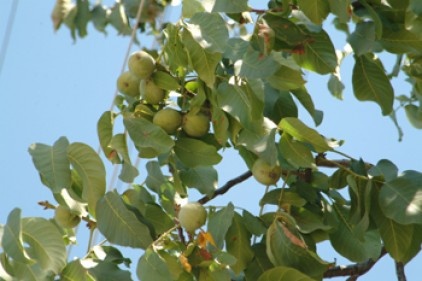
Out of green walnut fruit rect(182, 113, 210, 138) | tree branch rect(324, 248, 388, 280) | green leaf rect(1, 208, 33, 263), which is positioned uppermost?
green walnut fruit rect(182, 113, 210, 138)

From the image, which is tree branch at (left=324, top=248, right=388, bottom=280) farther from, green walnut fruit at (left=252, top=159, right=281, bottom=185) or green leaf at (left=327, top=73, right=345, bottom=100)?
green leaf at (left=327, top=73, right=345, bottom=100)

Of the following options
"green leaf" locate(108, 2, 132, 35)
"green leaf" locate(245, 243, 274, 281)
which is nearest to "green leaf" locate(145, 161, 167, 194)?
"green leaf" locate(245, 243, 274, 281)

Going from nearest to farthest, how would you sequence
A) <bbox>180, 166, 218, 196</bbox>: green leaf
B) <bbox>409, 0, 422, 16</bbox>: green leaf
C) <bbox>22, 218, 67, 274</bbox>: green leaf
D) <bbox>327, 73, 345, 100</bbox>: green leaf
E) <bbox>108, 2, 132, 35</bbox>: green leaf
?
1. <bbox>409, 0, 422, 16</bbox>: green leaf
2. <bbox>22, 218, 67, 274</bbox>: green leaf
3. <bbox>180, 166, 218, 196</bbox>: green leaf
4. <bbox>327, 73, 345, 100</bbox>: green leaf
5. <bbox>108, 2, 132, 35</bbox>: green leaf

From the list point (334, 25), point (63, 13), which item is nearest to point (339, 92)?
point (334, 25)

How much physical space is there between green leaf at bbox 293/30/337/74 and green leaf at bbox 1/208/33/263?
0.49 m

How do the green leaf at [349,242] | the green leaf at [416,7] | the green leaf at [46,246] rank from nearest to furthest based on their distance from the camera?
the green leaf at [416,7] → the green leaf at [46,246] → the green leaf at [349,242]

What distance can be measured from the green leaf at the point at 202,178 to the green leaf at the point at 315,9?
0.38 meters

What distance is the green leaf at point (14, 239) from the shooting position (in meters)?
1.22

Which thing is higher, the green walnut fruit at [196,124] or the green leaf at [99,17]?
the green walnut fruit at [196,124]

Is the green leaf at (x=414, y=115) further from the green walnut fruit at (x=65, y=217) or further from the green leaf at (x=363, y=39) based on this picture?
the green walnut fruit at (x=65, y=217)

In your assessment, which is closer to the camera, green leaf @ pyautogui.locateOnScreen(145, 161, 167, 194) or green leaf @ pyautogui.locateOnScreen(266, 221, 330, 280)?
green leaf @ pyautogui.locateOnScreen(266, 221, 330, 280)

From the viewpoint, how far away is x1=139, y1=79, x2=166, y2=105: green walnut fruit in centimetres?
142

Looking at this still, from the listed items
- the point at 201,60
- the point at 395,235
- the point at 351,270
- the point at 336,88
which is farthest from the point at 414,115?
the point at 201,60

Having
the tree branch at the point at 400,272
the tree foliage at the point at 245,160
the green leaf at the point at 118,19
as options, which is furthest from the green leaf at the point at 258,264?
the green leaf at the point at 118,19
